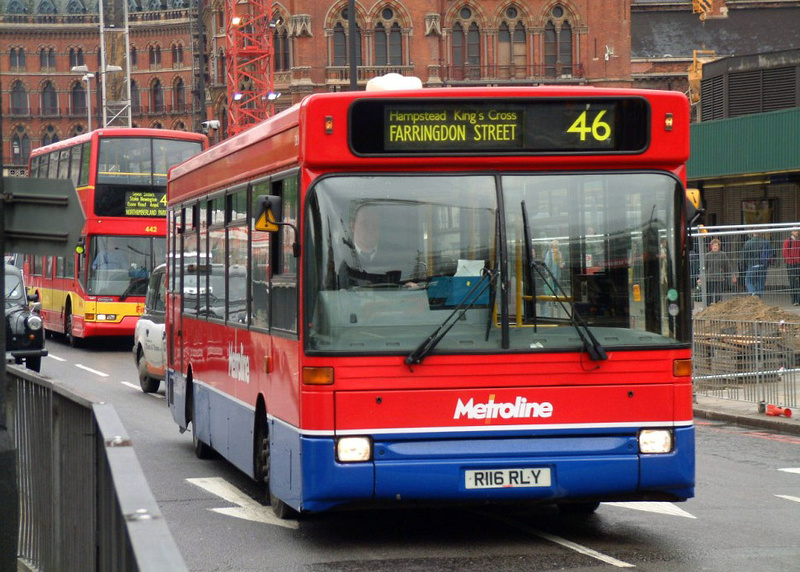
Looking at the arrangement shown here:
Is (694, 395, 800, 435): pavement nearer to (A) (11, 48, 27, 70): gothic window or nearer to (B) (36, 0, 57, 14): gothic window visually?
(A) (11, 48, 27, 70): gothic window

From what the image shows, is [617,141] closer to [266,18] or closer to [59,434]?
[59,434]

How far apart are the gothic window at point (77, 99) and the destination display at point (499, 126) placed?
5009 inches

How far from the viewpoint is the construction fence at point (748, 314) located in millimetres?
17172

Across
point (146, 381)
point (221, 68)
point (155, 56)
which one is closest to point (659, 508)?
point (146, 381)

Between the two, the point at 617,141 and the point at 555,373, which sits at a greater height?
the point at 617,141

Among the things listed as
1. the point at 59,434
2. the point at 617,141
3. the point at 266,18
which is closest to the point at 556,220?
the point at 617,141

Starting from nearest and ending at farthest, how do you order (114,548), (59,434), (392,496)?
1. (114,548)
2. (59,434)
3. (392,496)

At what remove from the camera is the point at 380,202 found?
8359 millimetres

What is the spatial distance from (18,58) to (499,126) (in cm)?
12981

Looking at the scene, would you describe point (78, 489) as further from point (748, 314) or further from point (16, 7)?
point (16, 7)

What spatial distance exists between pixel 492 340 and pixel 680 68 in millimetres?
84568

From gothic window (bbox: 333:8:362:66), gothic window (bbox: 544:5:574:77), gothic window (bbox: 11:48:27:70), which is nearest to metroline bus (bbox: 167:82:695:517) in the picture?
gothic window (bbox: 333:8:362:66)

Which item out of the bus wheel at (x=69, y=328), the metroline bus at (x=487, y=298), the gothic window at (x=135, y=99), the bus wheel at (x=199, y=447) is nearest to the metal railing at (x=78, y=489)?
the metroline bus at (x=487, y=298)

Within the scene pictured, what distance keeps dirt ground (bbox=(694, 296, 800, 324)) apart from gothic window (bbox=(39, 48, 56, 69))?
121 m
